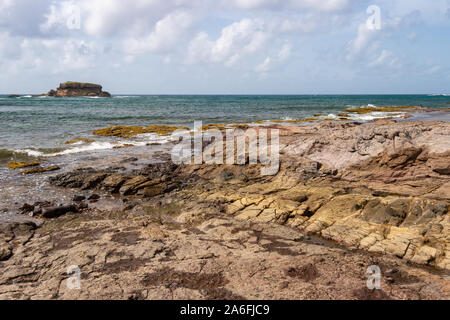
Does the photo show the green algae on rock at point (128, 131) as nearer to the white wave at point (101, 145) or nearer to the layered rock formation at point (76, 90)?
the white wave at point (101, 145)

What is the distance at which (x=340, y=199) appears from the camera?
970 centimetres

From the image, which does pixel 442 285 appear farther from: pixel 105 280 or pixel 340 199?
pixel 105 280

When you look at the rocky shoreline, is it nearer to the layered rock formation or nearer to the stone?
the stone

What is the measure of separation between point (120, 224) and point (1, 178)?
10.4 meters

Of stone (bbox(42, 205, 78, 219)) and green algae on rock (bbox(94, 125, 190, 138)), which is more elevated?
green algae on rock (bbox(94, 125, 190, 138))

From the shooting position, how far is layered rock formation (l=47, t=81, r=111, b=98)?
14600 centimetres

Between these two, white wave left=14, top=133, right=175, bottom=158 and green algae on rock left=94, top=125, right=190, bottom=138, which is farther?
green algae on rock left=94, top=125, right=190, bottom=138

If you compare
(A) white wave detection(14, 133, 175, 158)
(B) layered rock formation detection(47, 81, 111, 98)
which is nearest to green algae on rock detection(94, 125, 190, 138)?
(A) white wave detection(14, 133, 175, 158)

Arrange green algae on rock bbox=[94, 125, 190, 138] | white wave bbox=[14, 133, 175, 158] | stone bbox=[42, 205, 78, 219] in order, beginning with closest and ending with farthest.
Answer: stone bbox=[42, 205, 78, 219], white wave bbox=[14, 133, 175, 158], green algae on rock bbox=[94, 125, 190, 138]

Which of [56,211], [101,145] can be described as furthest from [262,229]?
[101,145]

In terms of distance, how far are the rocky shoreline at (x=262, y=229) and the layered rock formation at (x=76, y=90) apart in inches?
6041

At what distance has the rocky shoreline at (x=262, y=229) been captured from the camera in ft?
17.9

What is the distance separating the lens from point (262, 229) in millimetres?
8383

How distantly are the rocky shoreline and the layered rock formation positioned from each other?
503 ft
